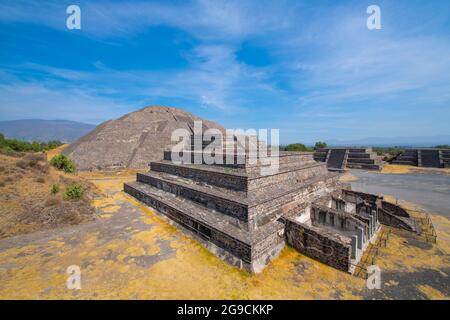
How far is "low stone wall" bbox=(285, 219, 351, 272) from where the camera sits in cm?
553

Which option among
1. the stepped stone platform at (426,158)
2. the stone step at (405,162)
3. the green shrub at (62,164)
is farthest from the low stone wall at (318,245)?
the stone step at (405,162)

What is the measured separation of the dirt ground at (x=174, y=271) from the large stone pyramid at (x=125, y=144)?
20.5 m

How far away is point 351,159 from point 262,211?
30.8 meters

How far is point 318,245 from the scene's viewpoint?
611 centimetres

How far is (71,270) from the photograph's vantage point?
5.41m

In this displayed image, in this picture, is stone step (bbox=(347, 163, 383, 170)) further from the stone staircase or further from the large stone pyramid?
the large stone pyramid

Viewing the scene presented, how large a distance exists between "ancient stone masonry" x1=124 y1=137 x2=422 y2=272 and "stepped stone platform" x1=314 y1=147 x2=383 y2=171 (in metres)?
19.8

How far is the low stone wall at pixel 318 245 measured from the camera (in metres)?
5.53

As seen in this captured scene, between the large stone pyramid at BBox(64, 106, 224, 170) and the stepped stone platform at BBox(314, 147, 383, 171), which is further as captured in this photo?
the stepped stone platform at BBox(314, 147, 383, 171)

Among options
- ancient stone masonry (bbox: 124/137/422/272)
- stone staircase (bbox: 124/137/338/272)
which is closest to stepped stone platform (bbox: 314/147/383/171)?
ancient stone masonry (bbox: 124/137/422/272)

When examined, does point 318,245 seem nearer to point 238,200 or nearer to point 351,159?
point 238,200

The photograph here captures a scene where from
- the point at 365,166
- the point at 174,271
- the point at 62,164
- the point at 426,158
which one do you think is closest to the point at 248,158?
the point at 174,271

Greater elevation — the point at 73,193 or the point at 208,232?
the point at 73,193

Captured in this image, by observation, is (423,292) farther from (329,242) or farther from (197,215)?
(197,215)
